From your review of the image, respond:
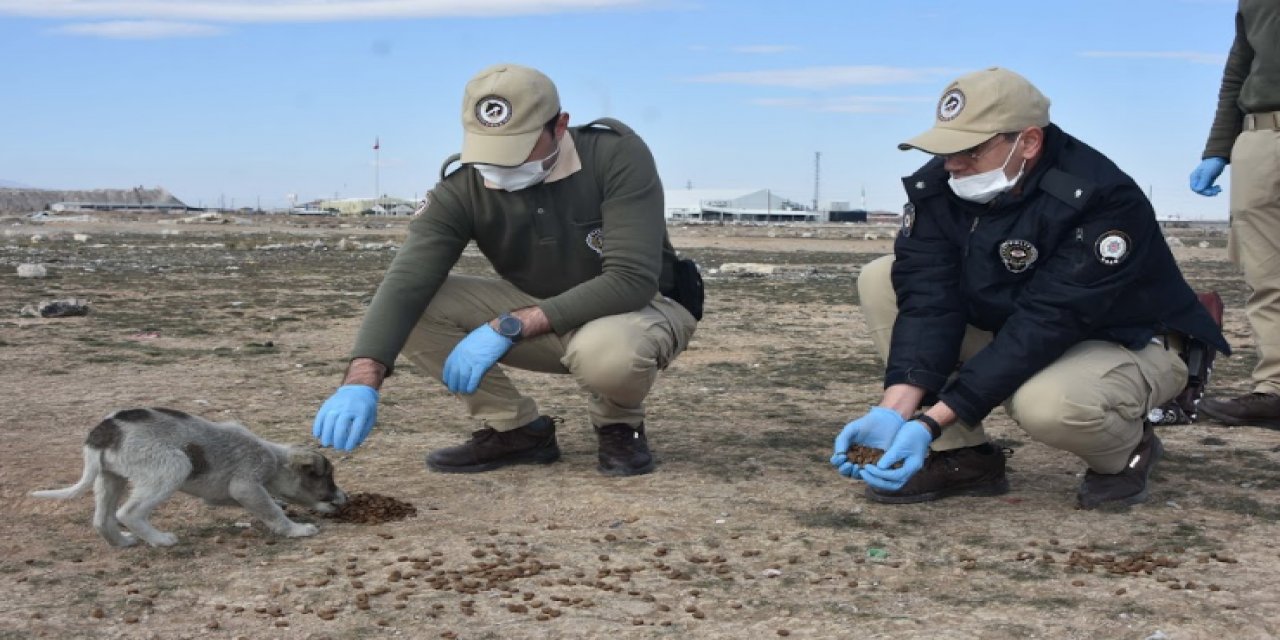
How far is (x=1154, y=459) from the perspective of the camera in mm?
5109

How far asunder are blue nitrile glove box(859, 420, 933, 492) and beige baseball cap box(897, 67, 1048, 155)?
1.02 m

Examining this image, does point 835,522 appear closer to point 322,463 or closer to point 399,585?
point 399,585

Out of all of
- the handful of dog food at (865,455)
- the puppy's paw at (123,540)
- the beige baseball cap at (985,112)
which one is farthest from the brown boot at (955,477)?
the puppy's paw at (123,540)

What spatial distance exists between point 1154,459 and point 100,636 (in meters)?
3.86

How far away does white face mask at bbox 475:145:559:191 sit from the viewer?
17.4 ft

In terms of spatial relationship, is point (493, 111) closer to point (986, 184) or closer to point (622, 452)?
point (622, 452)

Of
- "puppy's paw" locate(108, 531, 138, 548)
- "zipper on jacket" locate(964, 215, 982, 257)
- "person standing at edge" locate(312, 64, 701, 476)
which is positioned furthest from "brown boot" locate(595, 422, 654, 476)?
"puppy's paw" locate(108, 531, 138, 548)

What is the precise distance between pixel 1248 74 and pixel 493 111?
4402mm

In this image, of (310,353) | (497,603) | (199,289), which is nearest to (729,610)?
(497,603)

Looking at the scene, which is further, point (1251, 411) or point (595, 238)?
point (1251, 411)

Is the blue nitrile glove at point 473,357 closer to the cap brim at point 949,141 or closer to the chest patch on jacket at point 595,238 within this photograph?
the chest patch on jacket at point 595,238

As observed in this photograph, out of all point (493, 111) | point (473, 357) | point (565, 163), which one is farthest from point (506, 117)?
point (473, 357)

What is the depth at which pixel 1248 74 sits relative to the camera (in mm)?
7117

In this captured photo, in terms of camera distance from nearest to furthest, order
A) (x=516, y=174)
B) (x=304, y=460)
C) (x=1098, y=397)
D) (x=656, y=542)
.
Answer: (x=656, y=542), (x=1098, y=397), (x=304, y=460), (x=516, y=174)
